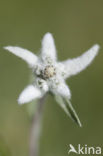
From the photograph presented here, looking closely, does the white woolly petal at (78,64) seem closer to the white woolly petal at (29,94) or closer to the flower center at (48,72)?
the flower center at (48,72)

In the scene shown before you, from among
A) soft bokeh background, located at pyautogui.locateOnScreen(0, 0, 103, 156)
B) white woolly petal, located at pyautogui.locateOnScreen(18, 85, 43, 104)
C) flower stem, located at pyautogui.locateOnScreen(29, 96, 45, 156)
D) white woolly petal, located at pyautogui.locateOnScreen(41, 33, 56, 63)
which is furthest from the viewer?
soft bokeh background, located at pyautogui.locateOnScreen(0, 0, 103, 156)

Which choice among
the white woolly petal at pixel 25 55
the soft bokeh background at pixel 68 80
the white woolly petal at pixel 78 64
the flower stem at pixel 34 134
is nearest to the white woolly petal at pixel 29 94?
the white woolly petal at pixel 25 55

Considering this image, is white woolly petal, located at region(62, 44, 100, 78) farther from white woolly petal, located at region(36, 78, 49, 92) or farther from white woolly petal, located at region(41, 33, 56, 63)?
white woolly petal, located at region(36, 78, 49, 92)

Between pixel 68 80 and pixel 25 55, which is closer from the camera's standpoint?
pixel 25 55


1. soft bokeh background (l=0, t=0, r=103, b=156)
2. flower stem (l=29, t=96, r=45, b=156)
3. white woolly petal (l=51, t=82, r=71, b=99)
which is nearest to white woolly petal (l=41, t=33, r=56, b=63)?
white woolly petal (l=51, t=82, r=71, b=99)

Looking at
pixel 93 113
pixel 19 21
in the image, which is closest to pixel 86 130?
pixel 93 113

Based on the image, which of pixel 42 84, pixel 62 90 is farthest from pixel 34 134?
pixel 62 90

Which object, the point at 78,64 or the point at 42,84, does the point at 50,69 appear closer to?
the point at 42,84
